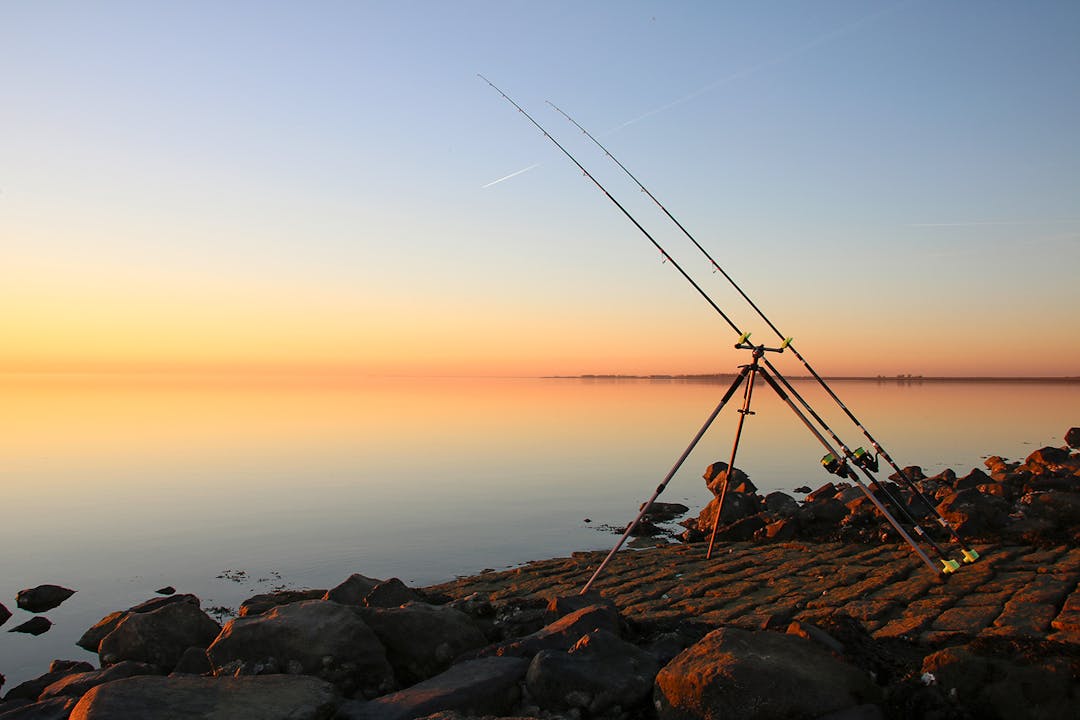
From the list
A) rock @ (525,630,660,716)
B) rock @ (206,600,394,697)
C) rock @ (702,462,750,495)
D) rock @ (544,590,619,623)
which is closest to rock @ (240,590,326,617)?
rock @ (206,600,394,697)

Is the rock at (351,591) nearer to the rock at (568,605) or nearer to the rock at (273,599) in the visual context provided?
the rock at (273,599)

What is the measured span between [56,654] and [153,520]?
10.8 meters

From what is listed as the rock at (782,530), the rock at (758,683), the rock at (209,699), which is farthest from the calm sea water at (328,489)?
the rock at (758,683)

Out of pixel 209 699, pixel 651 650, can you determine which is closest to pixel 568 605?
pixel 651 650

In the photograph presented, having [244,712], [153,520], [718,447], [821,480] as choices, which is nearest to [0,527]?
[153,520]

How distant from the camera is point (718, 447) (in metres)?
38.6

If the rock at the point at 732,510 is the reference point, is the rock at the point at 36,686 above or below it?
below

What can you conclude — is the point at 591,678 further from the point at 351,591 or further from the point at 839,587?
the point at 839,587

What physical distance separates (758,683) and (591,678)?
1.29m

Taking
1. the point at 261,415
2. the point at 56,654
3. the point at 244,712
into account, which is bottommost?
the point at 56,654

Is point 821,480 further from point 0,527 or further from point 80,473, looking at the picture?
point 80,473

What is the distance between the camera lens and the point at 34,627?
12.3 metres

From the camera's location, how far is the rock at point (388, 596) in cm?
905

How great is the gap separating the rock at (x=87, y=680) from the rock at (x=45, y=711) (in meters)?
0.52
